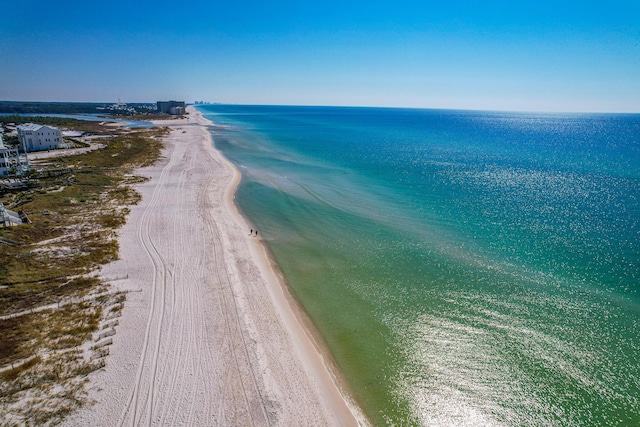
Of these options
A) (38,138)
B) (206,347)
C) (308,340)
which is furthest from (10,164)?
(308,340)

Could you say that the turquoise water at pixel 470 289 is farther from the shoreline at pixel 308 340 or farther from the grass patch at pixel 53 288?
the grass patch at pixel 53 288

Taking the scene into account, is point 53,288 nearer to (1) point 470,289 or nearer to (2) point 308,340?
(2) point 308,340

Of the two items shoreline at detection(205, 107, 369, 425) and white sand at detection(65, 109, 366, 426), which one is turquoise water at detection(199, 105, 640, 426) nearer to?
shoreline at detection(205, 107, 369, 425)

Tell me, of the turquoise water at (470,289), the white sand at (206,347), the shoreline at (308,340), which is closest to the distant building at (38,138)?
the turquoise water at (470,289)

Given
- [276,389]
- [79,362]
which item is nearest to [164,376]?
[79,362]

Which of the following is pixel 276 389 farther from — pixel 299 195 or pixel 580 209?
pixel 580 209

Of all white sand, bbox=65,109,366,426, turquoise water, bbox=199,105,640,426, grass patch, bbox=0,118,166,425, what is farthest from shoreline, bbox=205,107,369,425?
grass patch, bbox=0,118,166,425
